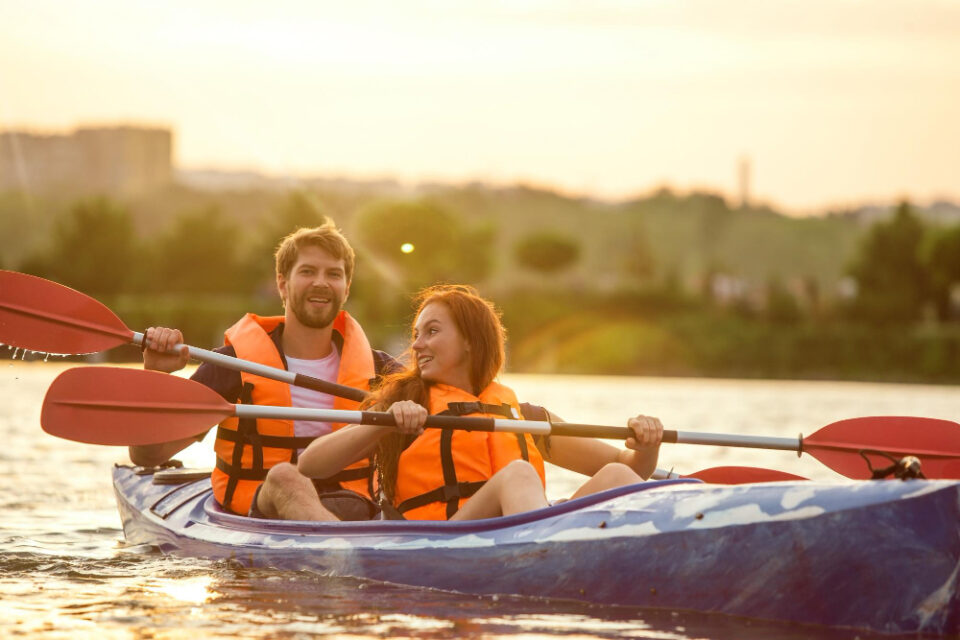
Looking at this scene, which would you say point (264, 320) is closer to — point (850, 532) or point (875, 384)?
point (850, 532)

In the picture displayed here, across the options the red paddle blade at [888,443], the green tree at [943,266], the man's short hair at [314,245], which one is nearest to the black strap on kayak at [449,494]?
the man's short hair at [314,245]

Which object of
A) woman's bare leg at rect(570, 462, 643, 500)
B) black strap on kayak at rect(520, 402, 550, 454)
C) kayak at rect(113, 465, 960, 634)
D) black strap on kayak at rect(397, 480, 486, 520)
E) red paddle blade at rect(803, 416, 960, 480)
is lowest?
kayak at rect(113, 465, 960, 634)

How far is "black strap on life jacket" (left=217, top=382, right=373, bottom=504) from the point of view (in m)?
5.55

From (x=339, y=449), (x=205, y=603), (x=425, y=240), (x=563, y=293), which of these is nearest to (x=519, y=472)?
(x=339, y=449)

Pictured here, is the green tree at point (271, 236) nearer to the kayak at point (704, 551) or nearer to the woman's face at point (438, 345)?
the woman's face at point (438, 345)

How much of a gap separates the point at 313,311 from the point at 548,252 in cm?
5932

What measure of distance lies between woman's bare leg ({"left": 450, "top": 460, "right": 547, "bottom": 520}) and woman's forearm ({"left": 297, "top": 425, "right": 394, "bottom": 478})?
410 mm

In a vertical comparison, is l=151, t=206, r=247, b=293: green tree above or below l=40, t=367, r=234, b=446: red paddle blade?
above

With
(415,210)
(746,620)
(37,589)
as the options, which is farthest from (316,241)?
(415,210)

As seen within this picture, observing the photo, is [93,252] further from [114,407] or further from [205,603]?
[205,603]

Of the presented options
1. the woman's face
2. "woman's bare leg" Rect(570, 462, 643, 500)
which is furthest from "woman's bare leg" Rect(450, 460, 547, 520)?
the woman's face

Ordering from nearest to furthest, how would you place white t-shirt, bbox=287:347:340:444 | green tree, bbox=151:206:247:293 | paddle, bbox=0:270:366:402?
white t-shirt, bbox=287:347:340:444
paddle, bbox=0:270:366:402
green tree, bbox=151:206:247:293

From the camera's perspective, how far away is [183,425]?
5512 mm

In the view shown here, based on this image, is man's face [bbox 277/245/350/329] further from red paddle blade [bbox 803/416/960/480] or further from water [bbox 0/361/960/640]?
red paddle blade [bbox 803/416/960/480]
